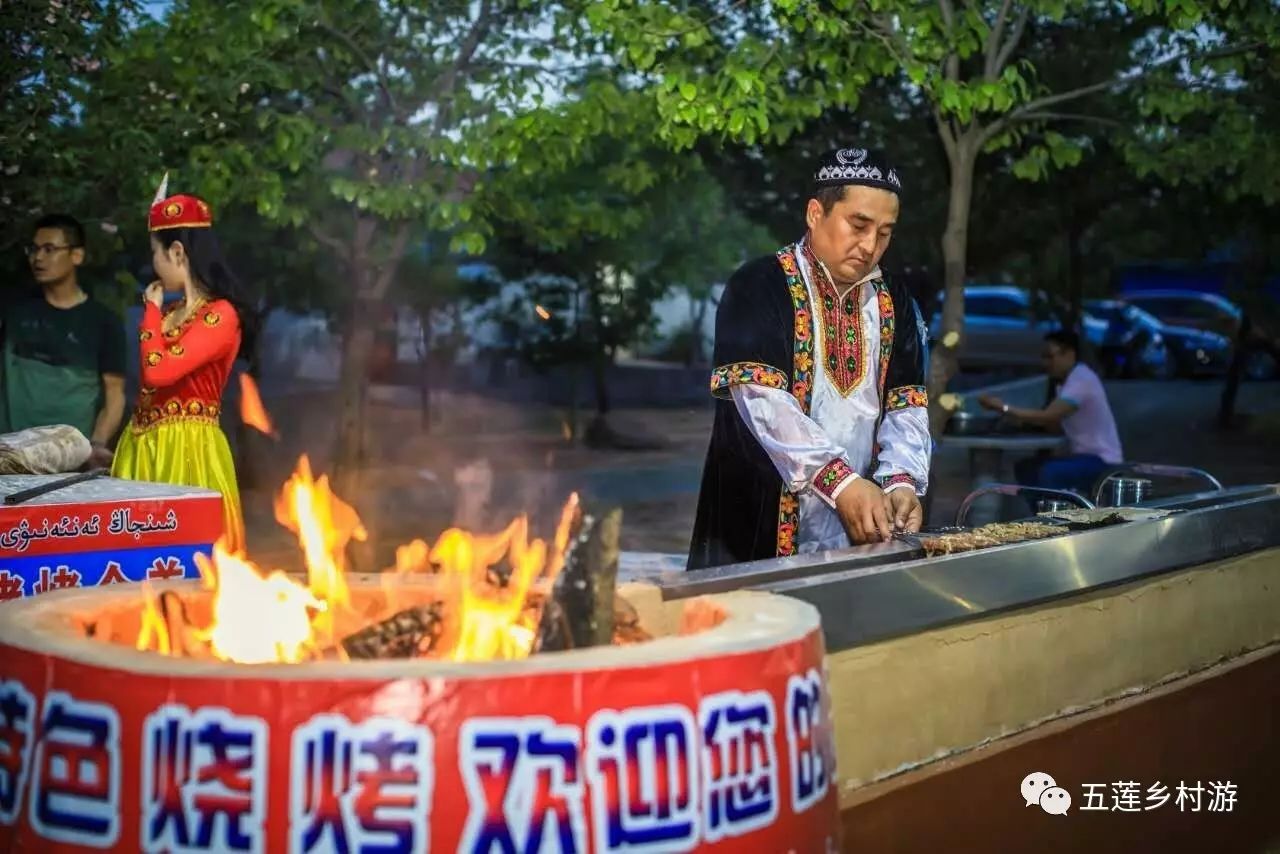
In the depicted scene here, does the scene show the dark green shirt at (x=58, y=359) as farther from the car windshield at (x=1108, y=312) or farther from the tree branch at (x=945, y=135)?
the car windshield at (x=1108, y=312)

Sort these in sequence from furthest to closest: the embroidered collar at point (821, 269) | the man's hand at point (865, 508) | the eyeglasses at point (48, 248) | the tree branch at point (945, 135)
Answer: the tree branch at point (945, 135), the eyeglasses at point (48, 248), the embroidered collar at point (821, 269), the man's hand at point (865, 508)

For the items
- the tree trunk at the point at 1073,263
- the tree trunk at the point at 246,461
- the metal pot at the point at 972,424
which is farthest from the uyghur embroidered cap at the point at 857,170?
the tree trunk at the point at 1073,263

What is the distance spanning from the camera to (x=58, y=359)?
6.92m

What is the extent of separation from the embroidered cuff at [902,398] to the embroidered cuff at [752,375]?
1.43ft

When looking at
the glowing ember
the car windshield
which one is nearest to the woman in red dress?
the glowing ember

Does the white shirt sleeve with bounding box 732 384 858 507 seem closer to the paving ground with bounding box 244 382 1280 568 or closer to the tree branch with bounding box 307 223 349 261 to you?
the paving ground with bounding box 244 382 1280 568

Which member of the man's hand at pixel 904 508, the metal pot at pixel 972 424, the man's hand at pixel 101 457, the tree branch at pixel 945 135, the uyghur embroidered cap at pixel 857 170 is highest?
the tree branch at pixel 945 135

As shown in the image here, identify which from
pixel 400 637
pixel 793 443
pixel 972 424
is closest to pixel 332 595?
pixel 400 637

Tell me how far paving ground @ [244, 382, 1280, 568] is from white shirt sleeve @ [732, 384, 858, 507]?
23.4ft

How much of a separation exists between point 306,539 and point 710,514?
189 cm

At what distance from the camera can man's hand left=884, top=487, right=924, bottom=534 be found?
466 centimetres

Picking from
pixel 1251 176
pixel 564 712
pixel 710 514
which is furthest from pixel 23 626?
pixel 1251 176

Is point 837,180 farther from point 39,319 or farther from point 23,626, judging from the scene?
point 39,319

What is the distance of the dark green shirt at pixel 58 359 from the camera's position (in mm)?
6891
